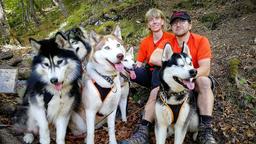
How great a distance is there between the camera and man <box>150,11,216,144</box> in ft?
15.9

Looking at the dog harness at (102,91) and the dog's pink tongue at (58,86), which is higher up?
the dog's pink tongue at (58,86)

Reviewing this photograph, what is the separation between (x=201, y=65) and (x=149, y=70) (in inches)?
40.5

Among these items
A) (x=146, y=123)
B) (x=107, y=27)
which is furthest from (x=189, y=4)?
(x=146, y=123)

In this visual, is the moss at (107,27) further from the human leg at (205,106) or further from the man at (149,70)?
the human leg at (205,106)

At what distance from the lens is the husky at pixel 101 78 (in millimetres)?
4438

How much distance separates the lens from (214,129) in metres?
5.30

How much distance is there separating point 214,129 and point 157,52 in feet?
4.65

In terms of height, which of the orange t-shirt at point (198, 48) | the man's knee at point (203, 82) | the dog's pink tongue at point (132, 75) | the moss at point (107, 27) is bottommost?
the moss at point (107, 27)

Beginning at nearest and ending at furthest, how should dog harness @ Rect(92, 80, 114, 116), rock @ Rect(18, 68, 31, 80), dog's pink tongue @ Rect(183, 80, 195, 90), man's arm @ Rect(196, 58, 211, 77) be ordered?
dog's pink tongue @ Rect(183, 80, 195, 90), dog harness @ Rect(92, 80, 114, 116), man's arm @ Rect(196, 58, 211, 77), rock @ Rect(18, 68, 31, 80)

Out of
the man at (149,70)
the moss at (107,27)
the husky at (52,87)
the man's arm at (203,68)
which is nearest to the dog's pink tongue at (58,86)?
the husky at (52,87)

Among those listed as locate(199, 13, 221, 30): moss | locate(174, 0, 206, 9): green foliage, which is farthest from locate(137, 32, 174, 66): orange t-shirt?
locate(174, 0, 206, 9): green foliage

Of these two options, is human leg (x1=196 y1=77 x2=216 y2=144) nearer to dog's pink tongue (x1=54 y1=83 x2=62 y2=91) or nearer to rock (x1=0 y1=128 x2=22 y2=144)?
dog's pink tongue (x1=54 y1=83 x2=62 y2=91)

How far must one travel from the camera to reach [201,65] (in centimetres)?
488

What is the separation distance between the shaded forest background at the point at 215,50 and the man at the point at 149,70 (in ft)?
0.95
